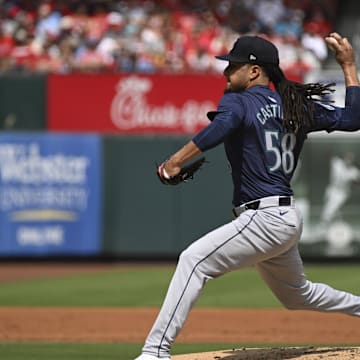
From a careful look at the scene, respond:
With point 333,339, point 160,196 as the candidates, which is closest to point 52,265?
point 160,196

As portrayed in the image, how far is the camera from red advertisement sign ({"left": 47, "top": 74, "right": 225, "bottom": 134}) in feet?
54.0

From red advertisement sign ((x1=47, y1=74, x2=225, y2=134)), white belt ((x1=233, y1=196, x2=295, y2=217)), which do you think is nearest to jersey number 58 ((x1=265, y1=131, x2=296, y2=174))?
white belt ((x1=233, y1=196, x2=295, y2=217))

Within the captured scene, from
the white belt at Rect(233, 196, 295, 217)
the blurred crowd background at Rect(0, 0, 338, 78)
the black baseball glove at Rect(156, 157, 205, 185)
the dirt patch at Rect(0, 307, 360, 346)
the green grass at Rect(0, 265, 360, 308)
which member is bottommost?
the green grass at Rect(0, 265, 360, 308)

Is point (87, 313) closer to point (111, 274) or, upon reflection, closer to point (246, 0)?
point (111, 274)

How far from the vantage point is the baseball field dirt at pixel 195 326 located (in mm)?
8172

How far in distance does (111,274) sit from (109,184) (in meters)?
1.98

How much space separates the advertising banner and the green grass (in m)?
1.43

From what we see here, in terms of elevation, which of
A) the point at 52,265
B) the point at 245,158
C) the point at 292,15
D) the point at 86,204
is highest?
the point at 292,15

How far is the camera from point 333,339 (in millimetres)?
8023

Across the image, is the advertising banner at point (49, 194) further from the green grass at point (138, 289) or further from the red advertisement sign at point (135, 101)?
the green grass at point (138, 289)

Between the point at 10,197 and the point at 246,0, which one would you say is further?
the point at 246,0

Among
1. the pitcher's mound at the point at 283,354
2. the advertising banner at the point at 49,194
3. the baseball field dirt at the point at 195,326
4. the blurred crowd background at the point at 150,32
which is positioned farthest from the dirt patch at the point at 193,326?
the blurred crowd background at the point at 150,32

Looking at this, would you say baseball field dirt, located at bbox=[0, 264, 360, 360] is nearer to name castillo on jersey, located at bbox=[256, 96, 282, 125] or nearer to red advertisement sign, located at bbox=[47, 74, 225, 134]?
name castillo on jersey, located at bbox=[256, 96, 282, 125]

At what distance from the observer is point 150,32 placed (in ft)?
56.7
